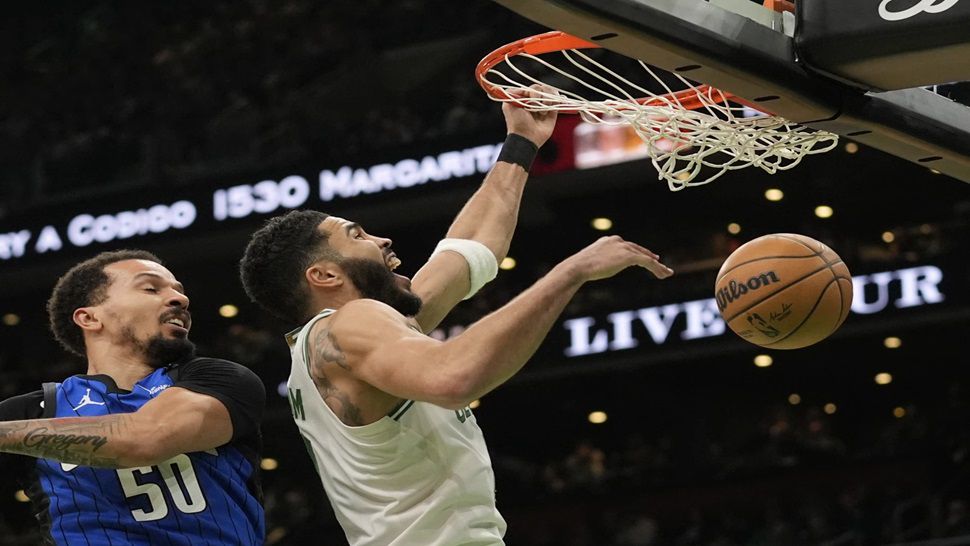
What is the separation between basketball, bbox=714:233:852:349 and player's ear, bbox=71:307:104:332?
5.24 ft

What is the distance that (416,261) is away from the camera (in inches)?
655

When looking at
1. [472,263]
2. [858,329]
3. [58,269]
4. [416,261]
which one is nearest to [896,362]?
[858,329]

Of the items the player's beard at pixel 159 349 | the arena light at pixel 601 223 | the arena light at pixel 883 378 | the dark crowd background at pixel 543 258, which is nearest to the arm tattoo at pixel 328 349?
the player's beard at pixel 159 349

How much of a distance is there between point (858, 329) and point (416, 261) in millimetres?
4969

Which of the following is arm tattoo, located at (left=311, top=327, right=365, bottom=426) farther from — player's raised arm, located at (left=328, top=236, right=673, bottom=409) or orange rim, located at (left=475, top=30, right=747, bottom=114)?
orange rim, located at (left=475, top=30, right=747, bottom=114)

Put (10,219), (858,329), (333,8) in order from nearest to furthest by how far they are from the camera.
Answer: (858,329) < (10,219) < (333,8)

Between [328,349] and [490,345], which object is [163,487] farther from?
[490,345]

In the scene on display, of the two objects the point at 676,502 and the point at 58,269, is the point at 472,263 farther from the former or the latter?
the point at 58,269

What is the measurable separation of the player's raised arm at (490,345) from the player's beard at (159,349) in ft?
2.90

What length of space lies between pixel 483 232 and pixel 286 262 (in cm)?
90

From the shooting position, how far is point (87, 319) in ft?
12.8

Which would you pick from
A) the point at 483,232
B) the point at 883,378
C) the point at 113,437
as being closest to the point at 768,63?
the point at 483,232

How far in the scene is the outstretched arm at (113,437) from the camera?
3393 mm

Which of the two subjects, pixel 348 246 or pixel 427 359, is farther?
pixel 348 246
